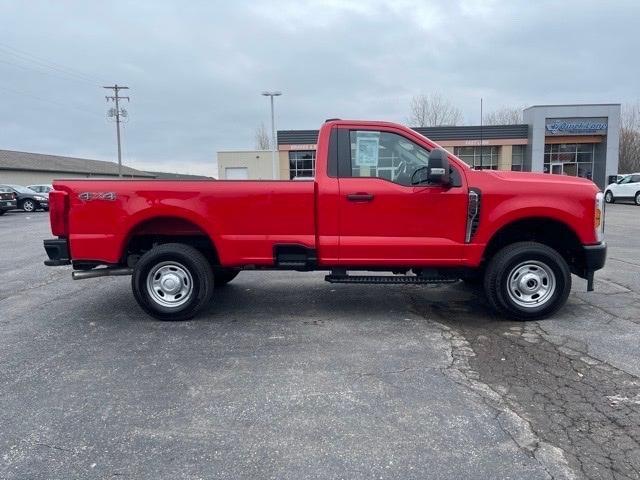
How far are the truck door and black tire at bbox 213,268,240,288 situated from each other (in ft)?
7.06

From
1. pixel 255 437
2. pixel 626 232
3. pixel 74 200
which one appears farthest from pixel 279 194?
pixel 626 232

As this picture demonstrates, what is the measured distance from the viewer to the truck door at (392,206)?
5.12 metres

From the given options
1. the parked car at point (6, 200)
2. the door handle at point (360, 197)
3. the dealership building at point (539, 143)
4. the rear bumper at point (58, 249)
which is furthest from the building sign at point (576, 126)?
the rear bumper at point (58, 249)

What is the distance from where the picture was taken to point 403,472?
264cm

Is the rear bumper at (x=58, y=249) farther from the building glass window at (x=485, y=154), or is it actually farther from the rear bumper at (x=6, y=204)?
the building glass window at (x=485, y=154)

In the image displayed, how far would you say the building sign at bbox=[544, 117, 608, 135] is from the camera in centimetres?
3478

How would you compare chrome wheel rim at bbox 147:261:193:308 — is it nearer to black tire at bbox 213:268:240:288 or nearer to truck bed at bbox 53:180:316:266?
truck bed at bbox 53:180:316:266

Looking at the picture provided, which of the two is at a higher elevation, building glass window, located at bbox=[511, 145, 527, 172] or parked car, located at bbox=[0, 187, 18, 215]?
building glass window, located at bbox=[511, 145, 527, 172]

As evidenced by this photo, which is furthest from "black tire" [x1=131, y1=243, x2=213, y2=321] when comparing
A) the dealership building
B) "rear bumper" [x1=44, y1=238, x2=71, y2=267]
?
the dealership building

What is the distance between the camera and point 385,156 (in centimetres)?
525

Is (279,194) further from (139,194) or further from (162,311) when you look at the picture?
(162,311)

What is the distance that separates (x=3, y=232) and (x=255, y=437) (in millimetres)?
16747

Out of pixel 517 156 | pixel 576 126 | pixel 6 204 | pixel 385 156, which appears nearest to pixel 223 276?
pixel 385 156

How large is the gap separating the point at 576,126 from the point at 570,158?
2690 mm
